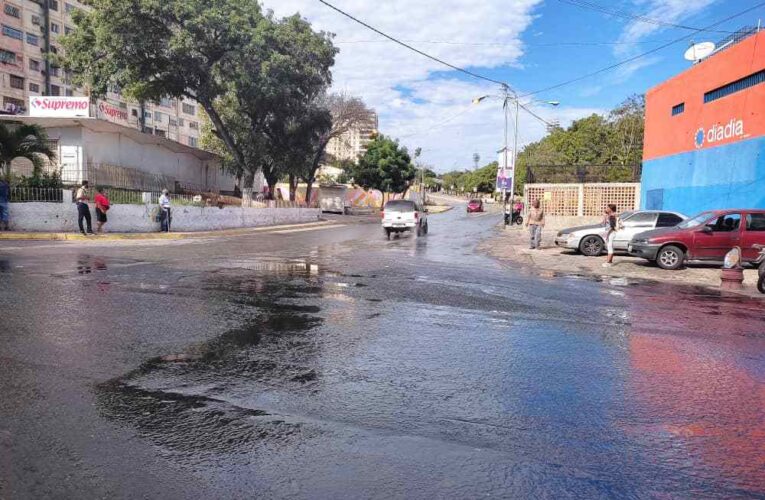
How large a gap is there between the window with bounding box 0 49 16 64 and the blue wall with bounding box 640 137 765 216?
55.6 metres

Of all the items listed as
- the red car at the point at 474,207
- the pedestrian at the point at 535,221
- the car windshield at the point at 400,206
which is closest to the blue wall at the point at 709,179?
the pedestrian at the point at 535,221

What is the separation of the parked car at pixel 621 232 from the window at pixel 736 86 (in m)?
4.77

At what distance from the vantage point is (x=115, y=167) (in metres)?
27.7

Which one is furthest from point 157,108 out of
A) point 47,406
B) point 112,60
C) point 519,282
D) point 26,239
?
point 47,406

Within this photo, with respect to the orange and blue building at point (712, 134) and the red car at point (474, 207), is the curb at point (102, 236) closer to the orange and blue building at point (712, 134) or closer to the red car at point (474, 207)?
the orange and blue building at point (712, 134)

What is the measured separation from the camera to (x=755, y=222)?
47.1 feet

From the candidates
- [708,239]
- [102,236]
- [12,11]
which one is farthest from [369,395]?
[12,11]

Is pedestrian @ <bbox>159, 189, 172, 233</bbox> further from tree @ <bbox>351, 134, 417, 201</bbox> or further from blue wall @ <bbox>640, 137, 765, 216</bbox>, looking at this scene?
tree @ <bbox>351, 134, 417, 201</bbox>

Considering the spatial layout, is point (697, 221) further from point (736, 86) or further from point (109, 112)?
point (109, 112)

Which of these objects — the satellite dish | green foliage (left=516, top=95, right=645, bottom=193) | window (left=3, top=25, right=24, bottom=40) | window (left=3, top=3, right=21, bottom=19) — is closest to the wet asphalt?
the satellite dish

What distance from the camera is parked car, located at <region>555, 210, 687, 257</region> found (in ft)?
56.6

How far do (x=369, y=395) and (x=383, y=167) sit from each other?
184 ft

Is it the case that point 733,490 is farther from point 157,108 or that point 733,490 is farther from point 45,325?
point 157,108

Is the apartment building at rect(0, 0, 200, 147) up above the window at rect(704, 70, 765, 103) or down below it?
above
